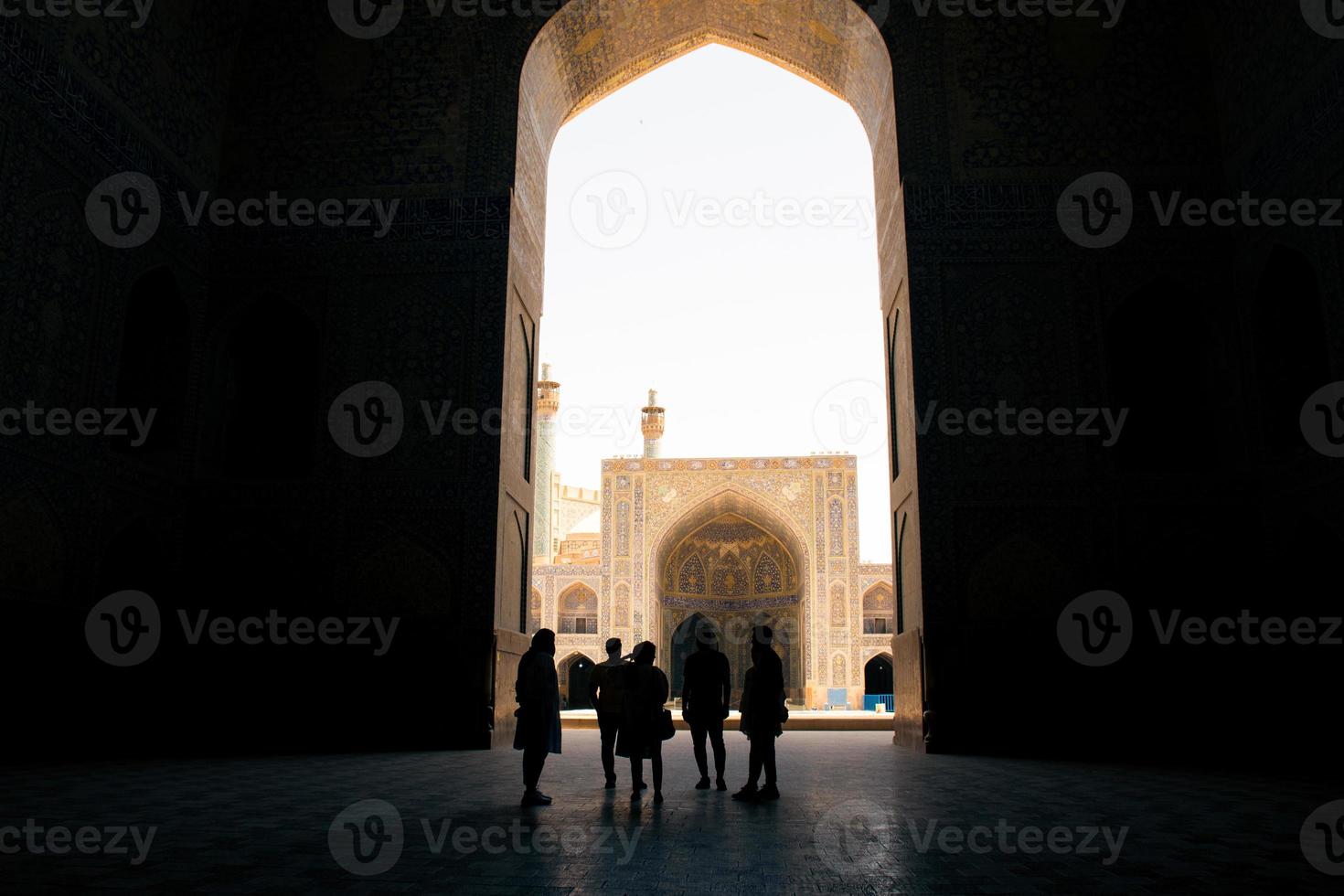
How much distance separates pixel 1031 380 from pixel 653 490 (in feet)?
57.0

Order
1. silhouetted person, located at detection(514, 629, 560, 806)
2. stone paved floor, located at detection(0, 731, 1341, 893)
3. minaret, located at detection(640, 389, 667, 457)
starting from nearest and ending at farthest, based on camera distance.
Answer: stone paved floor, located at detection(0, 731, 1341, 893) < silhouetted person, located at detection(514, 629, 560, 806) < minaret, located at detection(640, 389, 667, 457)

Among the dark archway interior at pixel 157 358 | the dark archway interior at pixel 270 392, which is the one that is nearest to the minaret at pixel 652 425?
the dark archway interior at pixel 270 392

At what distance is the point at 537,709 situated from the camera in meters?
4.62

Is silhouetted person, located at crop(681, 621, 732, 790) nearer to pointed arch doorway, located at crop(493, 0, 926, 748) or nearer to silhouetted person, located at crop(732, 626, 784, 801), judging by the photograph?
silhouetted person, located at crop(732, 626, 784, 801)

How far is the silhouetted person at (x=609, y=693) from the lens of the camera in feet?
16.2

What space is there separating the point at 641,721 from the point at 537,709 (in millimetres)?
493

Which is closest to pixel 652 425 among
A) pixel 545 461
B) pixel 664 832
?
pixel 545 461

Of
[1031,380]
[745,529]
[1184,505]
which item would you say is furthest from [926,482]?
[745,529]

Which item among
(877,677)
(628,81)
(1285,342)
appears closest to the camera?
(1285,342)

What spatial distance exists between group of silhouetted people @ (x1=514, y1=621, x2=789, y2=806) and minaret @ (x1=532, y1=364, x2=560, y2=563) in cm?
2217

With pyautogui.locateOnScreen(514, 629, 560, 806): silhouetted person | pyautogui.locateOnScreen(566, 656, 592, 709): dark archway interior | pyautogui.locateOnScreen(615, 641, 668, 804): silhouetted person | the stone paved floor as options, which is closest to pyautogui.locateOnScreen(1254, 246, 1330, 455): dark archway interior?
the stone paved floor

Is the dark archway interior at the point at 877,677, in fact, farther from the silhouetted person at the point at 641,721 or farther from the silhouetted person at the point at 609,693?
the silhouetted person at the point at 641,721

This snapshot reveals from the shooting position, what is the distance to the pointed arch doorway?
841 cm

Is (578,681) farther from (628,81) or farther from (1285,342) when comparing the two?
(1285,342)
